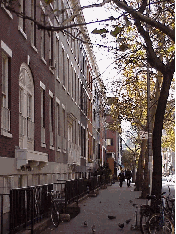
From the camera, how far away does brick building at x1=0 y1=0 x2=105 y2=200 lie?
17.7 meters

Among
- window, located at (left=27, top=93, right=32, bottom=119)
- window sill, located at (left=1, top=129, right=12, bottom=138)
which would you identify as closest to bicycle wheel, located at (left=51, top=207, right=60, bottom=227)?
window sill, located at (left=1, top=129, right=12, bottom=138)

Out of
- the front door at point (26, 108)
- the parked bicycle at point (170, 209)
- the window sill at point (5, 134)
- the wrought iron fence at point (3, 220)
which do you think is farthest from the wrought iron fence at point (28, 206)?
the front door at point (26, 108)

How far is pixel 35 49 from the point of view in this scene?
22562 millimetres

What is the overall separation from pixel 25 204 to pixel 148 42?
605cm

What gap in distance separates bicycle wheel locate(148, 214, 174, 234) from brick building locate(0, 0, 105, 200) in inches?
181

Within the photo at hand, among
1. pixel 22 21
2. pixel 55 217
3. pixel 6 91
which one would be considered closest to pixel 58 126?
pixel 22 21

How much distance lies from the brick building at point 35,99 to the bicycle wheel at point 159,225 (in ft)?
15.1

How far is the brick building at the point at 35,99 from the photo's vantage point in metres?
17.7

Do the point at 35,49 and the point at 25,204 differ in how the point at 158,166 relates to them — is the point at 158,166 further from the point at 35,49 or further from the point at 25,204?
the point at 35,49

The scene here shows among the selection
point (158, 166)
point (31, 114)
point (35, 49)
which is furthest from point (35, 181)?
point (158, 166)

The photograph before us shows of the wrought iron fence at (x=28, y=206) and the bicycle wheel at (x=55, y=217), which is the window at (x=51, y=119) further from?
the bicycle wheel at (x=55, y=217)

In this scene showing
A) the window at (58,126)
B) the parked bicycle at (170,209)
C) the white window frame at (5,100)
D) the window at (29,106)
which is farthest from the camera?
the window at (58,126)

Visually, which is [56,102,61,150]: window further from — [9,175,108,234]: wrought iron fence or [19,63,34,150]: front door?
[9,175,108,234]: wrought iron fence

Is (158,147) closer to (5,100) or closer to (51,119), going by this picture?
(5,100)
